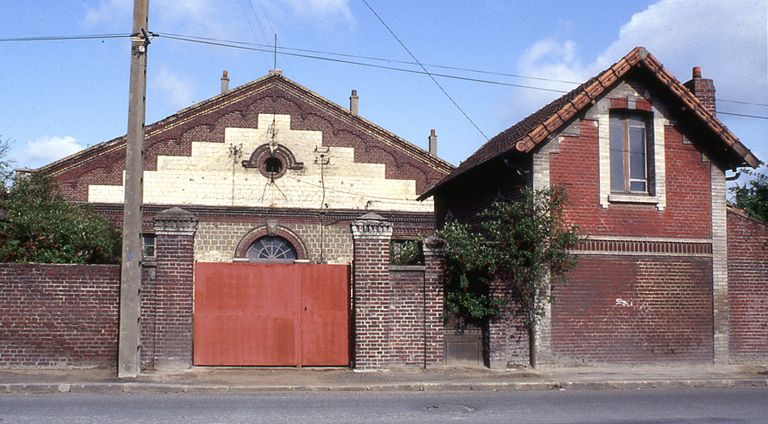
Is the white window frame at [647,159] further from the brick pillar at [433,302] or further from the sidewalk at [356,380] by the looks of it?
the brick pillar at [433,302]

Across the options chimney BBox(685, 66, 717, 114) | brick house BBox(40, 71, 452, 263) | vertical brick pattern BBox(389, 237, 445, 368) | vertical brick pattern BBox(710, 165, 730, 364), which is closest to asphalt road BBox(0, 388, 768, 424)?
vertical brick pattern BBox(389, 237, 445, 368)

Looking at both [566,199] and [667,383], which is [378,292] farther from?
[667,383]

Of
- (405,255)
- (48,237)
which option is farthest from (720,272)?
(48,237)

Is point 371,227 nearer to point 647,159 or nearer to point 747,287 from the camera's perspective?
point 647,159

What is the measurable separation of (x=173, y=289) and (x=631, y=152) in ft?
31.7

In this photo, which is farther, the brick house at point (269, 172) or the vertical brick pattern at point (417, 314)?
the brick house at point (269, 172)

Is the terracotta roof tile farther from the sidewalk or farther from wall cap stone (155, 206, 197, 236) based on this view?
wall cap stone (155, 206, 197, 236)

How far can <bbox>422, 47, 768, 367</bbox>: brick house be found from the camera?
15.7m

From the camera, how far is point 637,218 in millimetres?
16297

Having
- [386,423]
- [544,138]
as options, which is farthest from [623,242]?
[386,423]

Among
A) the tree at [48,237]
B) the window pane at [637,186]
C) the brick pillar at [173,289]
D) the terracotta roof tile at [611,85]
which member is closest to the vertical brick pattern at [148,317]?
the brick pillar at [173,289]

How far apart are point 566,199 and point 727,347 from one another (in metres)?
4.71

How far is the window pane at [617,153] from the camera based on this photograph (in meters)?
16.5

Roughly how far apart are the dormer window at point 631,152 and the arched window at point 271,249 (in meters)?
12.0
